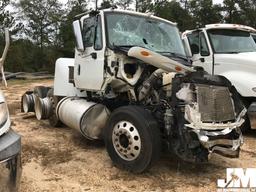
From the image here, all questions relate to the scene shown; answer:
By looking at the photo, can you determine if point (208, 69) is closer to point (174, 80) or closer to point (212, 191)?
point (174, 80)

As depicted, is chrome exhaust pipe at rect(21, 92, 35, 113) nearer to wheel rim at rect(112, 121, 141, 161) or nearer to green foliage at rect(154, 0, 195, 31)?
wheel rim at rect(112, 121, 141, 161)

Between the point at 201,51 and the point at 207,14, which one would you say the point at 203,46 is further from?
the point at 207,14

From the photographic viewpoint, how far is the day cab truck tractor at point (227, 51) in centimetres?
795

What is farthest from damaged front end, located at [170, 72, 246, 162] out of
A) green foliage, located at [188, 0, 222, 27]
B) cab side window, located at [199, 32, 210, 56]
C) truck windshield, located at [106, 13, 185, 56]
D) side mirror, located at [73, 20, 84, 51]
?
green foliage, located at [188, 0, 222, 27]

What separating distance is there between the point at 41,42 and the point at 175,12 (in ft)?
43.2

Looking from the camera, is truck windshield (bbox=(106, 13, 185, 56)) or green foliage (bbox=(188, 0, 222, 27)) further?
green foliage (bbox=(188, 0, 222, 27))

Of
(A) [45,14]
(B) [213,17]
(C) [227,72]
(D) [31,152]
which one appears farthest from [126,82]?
(A) [45,14]

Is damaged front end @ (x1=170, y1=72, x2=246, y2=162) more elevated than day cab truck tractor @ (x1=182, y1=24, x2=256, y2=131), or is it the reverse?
day cab truck tractor @ (x1=182, y1=24, x2=256, y2=131)

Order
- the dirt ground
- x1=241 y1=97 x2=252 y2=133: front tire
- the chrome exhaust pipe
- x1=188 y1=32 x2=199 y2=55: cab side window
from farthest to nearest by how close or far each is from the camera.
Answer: the chrome exhaust pipe < x1=188 y1=32 x2=199 y2=55: cab side window < x1=241 y1=97 x2=252 y2=133: front tire < the dirt ground

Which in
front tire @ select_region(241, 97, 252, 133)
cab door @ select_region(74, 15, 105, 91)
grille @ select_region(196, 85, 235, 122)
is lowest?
front tire @ select_region(241, 97, 252, 133)

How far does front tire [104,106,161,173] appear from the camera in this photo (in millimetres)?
5023

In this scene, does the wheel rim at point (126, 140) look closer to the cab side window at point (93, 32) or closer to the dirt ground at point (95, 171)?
the dirt ground at point (95, 171)

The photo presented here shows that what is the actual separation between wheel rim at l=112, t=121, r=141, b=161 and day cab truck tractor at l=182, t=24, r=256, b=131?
10.6 ft

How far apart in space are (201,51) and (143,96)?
3.56 meters
